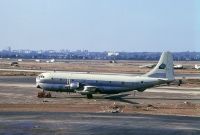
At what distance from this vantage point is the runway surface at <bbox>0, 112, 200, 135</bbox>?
3738 cm

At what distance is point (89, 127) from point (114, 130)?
258cm

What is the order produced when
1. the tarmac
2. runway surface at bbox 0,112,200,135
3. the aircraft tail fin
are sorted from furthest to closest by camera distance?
Result: the aircraft tail fin → the tarmac → runway surface at bbox 0,112,200,135

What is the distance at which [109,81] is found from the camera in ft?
236

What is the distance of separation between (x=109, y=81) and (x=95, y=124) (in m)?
30.6

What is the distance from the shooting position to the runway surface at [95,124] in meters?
37.4

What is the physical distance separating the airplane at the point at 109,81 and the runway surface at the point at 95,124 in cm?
2134

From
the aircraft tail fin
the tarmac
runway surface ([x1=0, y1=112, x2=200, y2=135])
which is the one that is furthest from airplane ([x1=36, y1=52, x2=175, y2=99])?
runway surface ([x1=0, y1=112, x2=200, y2=135])

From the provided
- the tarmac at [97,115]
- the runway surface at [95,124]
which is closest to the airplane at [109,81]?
the tarmac at [97,115]

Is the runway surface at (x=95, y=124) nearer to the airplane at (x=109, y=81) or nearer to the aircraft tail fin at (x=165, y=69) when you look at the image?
the airplane at (x=109, y=81)

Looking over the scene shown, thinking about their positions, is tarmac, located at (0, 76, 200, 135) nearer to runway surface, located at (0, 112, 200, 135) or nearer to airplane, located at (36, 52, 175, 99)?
runway surface, located at (0, 112, 200, 135)

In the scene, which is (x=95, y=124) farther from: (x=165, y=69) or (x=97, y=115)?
(x=165, y=69)

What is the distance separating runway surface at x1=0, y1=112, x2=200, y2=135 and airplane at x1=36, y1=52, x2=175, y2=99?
21336 mm

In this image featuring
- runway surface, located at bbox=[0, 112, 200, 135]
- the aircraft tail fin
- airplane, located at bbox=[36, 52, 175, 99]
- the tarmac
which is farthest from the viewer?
airplane, located at bbox=[36, 52, 175, 99]

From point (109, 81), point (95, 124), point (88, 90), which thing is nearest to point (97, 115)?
point (95, 124)
